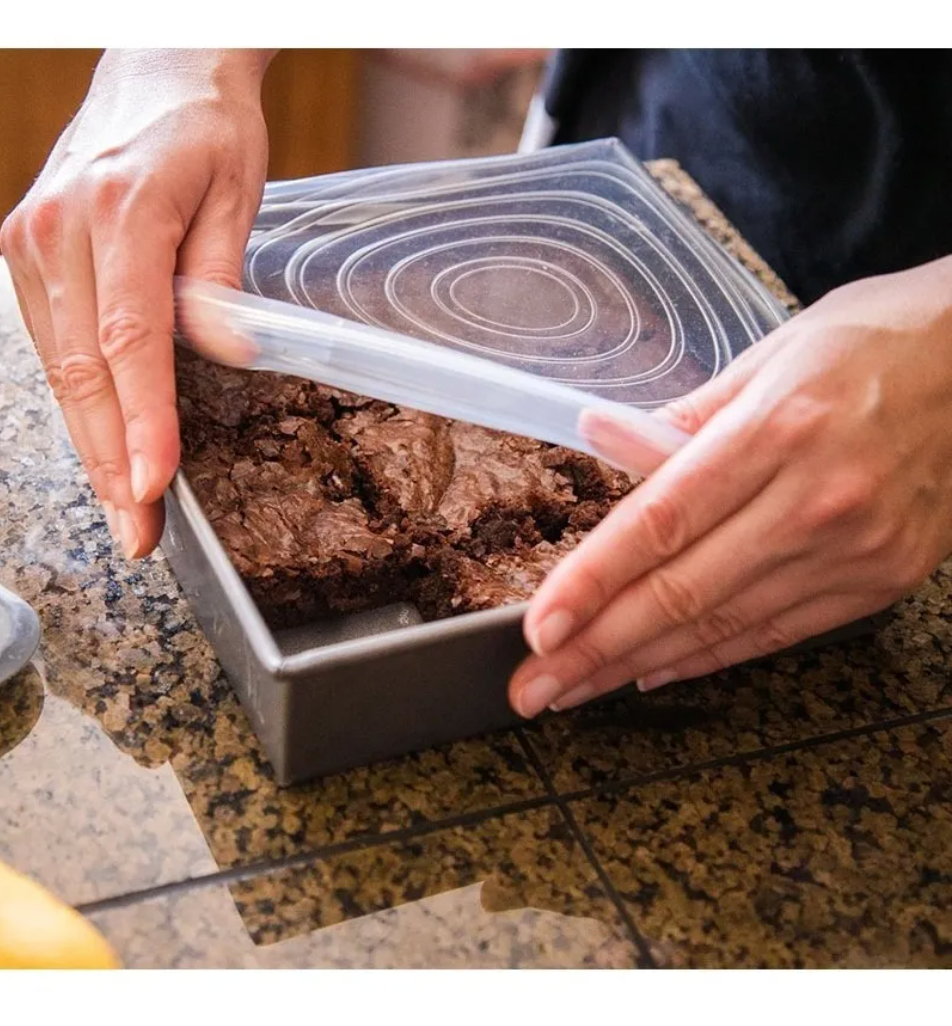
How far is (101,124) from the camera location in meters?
1.13

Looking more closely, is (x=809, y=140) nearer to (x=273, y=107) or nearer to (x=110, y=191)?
(x=110, y=191)

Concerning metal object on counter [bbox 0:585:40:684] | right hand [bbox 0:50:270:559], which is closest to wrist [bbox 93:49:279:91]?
right hand [bbox 0:50:270:559]

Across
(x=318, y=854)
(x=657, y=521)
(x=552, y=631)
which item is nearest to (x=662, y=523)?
(x=657, y=521)

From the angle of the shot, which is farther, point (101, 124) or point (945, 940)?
point (101, 124)

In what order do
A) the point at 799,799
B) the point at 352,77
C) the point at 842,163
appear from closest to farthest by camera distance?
the point at 799,799 → the point at 842,163 → the point at 352,77

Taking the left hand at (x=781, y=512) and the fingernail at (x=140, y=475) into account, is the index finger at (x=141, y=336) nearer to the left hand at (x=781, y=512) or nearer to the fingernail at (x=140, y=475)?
the fingernail at (x=140, y=475)

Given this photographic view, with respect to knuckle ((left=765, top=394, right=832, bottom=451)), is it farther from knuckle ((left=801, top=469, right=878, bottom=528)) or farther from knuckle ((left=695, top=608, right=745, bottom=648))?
knuckle ((left=695, top=608, right=745, bottom=648))

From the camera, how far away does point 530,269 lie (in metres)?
1.38

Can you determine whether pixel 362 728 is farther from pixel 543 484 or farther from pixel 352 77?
pixel 352 77

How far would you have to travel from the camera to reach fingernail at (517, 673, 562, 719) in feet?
2.99

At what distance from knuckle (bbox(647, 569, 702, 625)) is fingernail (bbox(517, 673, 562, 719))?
100 millimetres

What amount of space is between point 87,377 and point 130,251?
0.37ft

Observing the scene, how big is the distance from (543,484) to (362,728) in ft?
1.03

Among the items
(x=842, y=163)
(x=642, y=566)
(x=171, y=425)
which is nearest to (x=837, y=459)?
(x=642, y=566)
